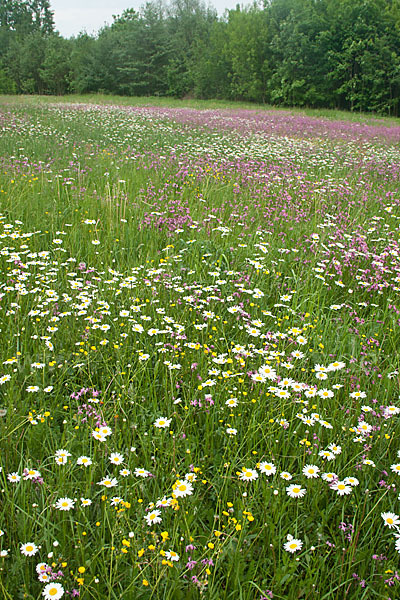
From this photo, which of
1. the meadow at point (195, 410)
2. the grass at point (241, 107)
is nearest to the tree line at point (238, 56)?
the grass at point (241, 107)

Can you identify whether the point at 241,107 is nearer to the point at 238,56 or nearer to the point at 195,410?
the point at 238,56

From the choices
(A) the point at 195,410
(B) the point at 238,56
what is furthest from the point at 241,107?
(A) the point at 195,410

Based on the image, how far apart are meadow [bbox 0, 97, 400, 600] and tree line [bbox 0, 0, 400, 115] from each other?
1187 inches

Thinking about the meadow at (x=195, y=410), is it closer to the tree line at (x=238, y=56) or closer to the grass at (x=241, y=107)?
the grass at (x=241, y=107)

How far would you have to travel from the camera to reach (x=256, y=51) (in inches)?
1533

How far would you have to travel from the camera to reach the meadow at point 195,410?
4.96 ft

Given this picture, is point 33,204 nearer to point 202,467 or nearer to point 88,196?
point 88,196

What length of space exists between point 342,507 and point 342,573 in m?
0.32

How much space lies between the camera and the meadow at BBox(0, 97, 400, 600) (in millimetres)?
1512

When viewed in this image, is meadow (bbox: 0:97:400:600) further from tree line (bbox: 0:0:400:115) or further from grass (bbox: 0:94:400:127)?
tree line (bbox: 0:0:400:115)

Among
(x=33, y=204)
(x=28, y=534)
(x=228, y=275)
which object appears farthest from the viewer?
(x=33, y=204)

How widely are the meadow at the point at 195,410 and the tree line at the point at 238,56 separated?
3016cm

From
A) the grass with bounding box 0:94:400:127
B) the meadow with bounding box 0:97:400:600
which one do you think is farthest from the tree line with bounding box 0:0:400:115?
the meadow with bounding box 0:97:400:600

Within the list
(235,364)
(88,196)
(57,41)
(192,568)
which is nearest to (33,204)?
(88,196)
